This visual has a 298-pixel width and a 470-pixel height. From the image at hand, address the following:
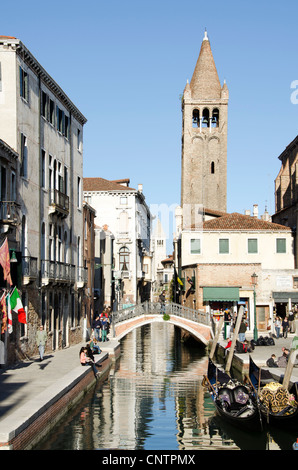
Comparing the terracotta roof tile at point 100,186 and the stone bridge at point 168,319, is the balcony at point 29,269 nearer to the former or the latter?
the stone bridge at point 168,319

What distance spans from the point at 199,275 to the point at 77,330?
10546 mm

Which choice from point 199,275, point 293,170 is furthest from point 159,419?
point 293,170

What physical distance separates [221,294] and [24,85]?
21894 mm

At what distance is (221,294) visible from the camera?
141 feet

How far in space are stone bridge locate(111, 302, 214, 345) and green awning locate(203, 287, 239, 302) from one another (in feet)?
10.5

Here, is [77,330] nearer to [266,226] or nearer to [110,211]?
[266,226]

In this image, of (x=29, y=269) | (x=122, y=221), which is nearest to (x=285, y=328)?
(x=29, y=269)

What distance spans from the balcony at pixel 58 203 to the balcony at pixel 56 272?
98.5 inches

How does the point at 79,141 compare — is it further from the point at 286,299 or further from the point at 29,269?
the point at 286,299

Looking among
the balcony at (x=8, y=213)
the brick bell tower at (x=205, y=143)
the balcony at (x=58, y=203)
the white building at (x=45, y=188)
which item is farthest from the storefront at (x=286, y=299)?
the brick bell tower at (x=205, y=143)

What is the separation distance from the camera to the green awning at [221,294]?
42938 mm

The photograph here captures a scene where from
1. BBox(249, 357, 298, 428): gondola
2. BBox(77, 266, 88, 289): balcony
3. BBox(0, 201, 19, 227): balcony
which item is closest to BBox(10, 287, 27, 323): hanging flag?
BBox(0, 201, 19, 227): balcony
